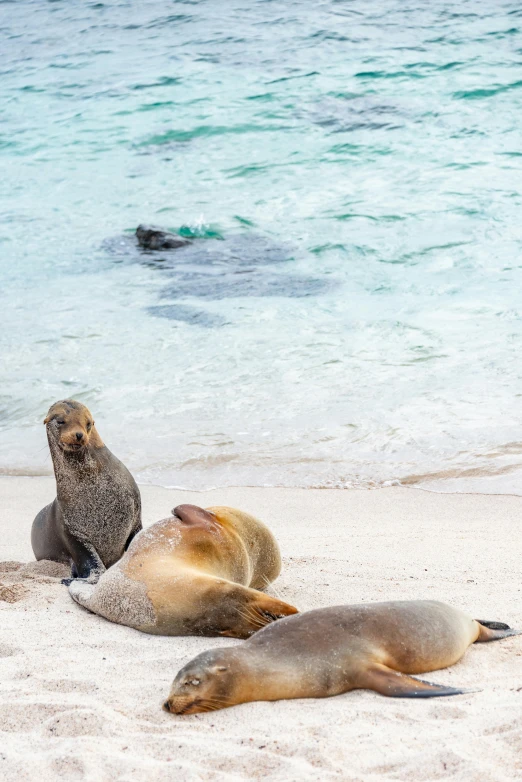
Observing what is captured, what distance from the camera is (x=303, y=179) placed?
47.8 ft

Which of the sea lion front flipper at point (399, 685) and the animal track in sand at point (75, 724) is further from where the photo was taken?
the sea lion front flipper at point (399, 685)

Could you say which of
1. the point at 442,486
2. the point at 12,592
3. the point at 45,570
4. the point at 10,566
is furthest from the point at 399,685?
the point at 442,486

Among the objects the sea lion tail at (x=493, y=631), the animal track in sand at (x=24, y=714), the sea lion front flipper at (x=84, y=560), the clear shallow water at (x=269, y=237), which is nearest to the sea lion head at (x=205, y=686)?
the animal track in sand at (x=24, y=714)

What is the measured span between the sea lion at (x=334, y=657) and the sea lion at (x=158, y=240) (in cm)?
941

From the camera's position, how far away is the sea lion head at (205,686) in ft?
8.55

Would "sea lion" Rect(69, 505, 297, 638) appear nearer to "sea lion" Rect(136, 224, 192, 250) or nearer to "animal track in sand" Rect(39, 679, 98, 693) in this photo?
"animal track in sand" Rect(39, 679, 98, 693)

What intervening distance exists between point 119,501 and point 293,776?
2226mm

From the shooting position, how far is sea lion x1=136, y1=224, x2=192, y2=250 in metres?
12.1

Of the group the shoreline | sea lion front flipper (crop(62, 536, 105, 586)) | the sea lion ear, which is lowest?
the shoreline

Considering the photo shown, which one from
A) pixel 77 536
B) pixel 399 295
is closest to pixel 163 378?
pixel 399 295

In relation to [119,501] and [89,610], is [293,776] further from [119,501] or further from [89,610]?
[119,501]

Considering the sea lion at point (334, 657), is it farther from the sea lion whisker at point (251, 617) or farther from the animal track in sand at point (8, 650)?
the animal track in sand at point (8, 650)

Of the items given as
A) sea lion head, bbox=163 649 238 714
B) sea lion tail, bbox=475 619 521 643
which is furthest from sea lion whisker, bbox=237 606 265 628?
sea lion tail, bbox=475 619 521 643

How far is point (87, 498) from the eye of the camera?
424 centimetres
